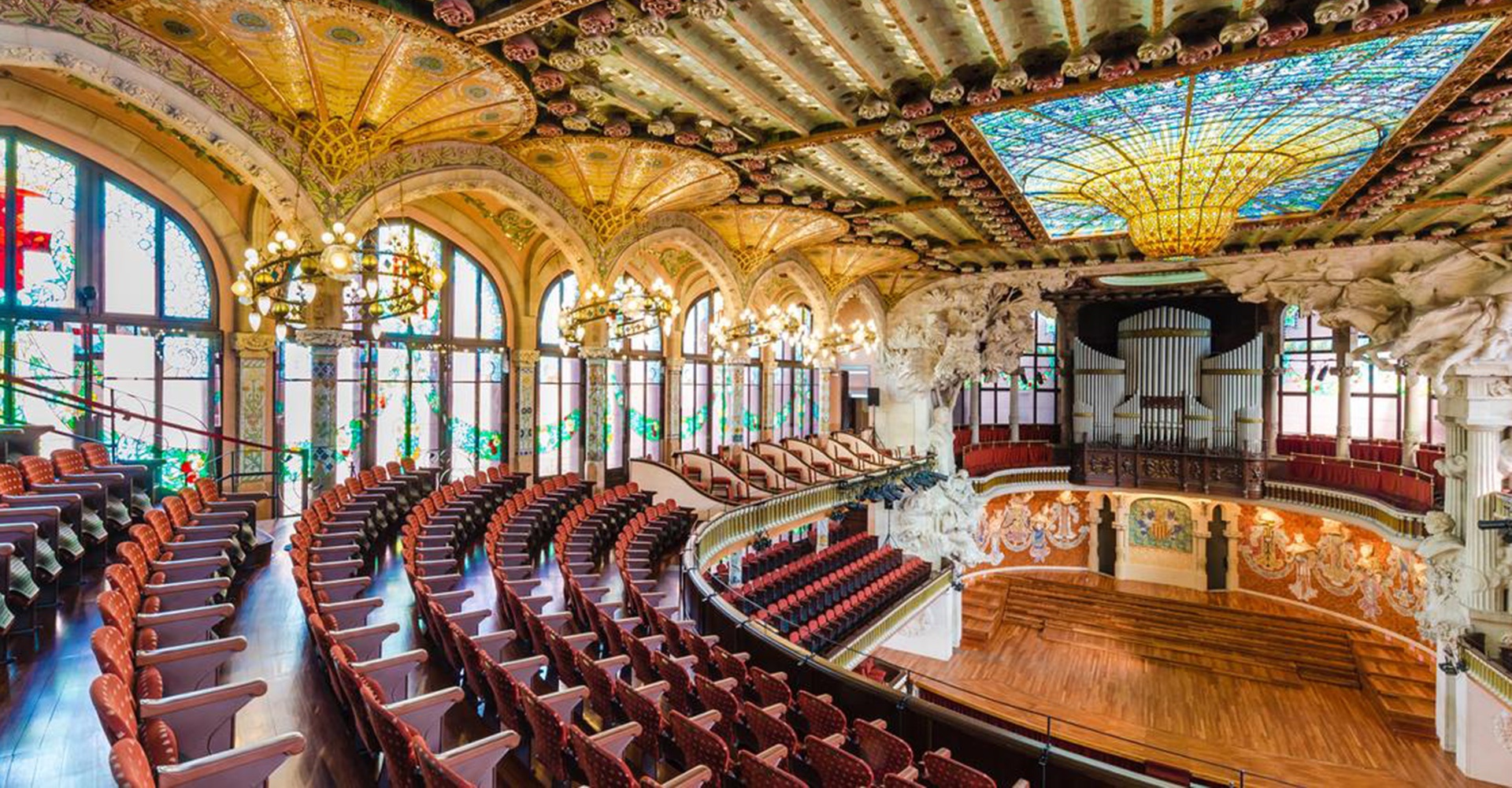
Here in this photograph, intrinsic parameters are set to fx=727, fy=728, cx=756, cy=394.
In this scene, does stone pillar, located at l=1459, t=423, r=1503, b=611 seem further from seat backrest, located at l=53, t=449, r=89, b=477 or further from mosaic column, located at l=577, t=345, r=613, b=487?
seat backrest, located at l=53, t=449, r=89, b=477

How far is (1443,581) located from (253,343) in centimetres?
1761

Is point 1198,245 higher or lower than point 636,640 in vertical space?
higher

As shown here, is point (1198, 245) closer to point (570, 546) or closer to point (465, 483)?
point (570, 546)

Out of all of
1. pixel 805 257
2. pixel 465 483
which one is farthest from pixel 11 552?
pixel 805 257

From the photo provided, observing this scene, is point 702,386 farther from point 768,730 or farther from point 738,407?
point 768,730

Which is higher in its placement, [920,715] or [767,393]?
[767,393]

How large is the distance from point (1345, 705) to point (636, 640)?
14115 millimetres

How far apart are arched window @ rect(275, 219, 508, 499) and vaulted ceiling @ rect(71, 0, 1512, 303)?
14.9ft

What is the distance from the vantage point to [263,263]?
5.91 metres

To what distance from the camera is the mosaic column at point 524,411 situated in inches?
540

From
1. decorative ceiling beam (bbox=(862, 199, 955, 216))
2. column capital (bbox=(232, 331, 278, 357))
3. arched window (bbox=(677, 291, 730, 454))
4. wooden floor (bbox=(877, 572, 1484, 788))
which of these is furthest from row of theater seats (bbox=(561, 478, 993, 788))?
arched window (bbox=(677, 291, 730, 454))

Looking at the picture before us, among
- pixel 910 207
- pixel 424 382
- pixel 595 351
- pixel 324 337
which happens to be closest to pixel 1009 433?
pixel 910 207

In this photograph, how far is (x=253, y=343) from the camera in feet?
32.4

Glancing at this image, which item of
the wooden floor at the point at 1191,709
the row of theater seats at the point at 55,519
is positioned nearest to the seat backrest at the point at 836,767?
the row of theater seats at the point at 55,519
